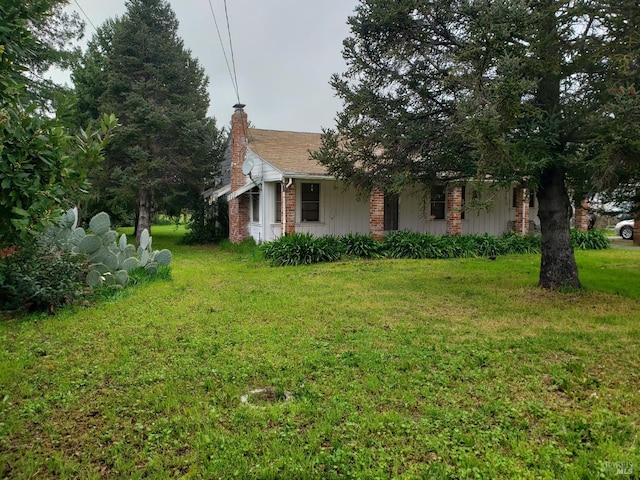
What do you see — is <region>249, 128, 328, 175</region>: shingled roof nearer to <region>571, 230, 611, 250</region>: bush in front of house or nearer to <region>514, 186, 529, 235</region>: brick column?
<region>514, 186, 529, 235</region>: brick column

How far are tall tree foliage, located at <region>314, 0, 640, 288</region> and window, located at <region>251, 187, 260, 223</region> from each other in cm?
700

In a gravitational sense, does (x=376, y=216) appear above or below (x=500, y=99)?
below

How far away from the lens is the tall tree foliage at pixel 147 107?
16125 mm

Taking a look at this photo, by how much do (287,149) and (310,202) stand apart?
2.96 m

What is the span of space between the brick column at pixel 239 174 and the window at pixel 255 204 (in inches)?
20.6

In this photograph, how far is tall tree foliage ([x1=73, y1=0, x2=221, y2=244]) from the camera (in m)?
16.1

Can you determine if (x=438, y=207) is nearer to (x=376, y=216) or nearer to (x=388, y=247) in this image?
(x=376, y=216)

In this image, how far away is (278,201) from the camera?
14.5 m

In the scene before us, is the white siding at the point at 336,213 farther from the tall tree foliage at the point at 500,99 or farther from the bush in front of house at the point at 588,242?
the bush in front of house at the point at 588,242

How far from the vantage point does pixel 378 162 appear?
8641 mm

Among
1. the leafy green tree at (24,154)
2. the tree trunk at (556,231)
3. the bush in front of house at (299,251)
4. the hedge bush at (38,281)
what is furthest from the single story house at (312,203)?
the leafy green tree at (24,154)

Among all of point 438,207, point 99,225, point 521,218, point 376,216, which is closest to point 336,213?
point 376,216

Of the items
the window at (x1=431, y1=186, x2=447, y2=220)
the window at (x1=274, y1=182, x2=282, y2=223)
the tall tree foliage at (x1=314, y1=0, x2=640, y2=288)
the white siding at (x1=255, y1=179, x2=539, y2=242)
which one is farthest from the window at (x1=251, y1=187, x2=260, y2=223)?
the tall tree foliage at (x1=314, y1=0, x2=640, y2=288)

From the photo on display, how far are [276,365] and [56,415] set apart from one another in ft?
6.28
